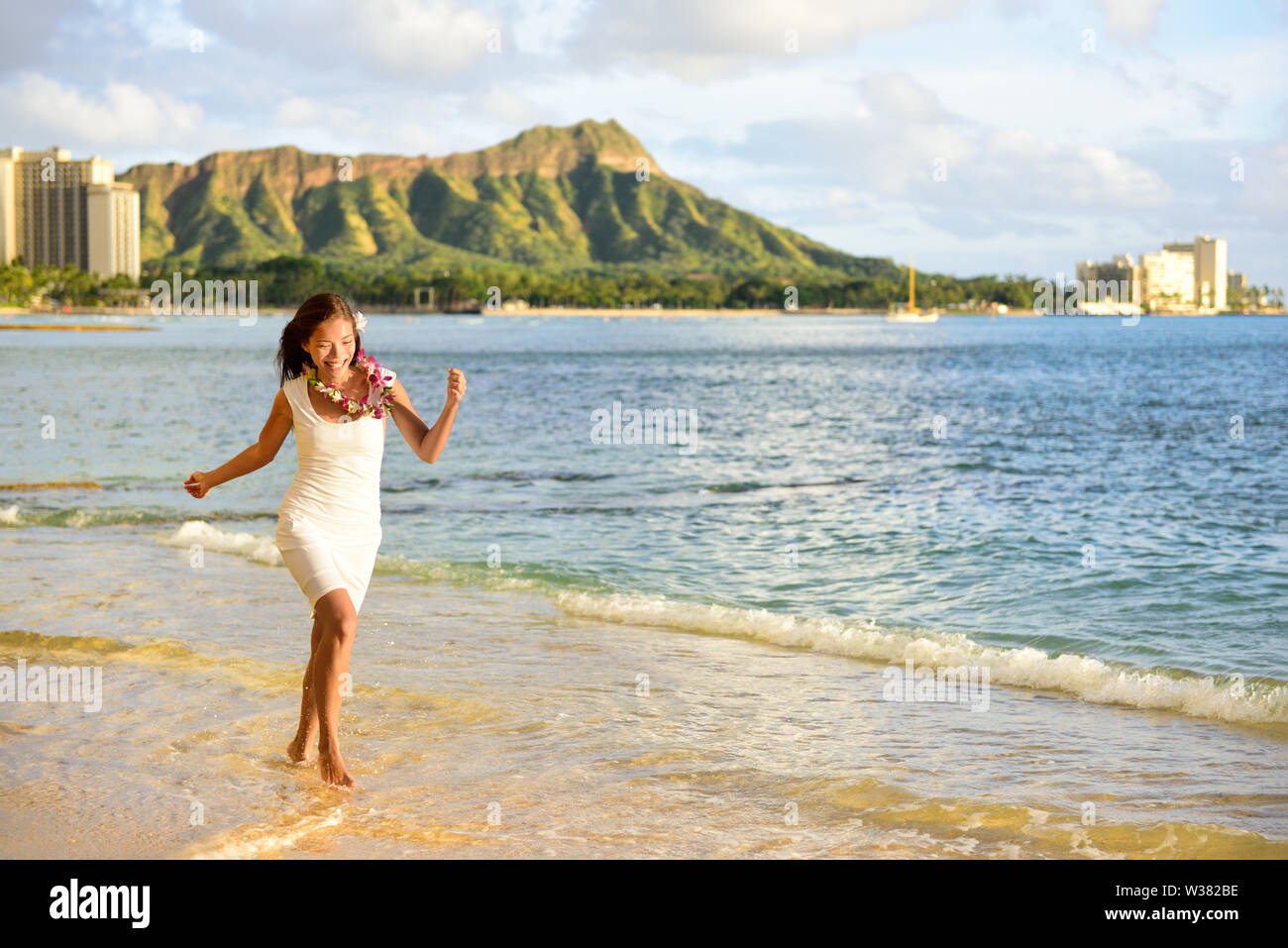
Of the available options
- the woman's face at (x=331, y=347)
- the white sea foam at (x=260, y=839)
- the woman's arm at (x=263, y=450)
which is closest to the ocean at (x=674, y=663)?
the white sea foam at (x=260, y=839)

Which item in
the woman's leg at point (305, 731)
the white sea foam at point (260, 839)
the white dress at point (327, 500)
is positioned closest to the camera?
the white sea foam at point (260, 839)

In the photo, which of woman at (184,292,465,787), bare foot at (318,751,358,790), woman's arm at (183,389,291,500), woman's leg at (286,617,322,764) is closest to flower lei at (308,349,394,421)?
woman at (184,292,465,787)

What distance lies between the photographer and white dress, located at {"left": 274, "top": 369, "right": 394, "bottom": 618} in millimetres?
5637

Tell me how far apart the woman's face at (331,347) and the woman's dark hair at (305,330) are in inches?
1.4

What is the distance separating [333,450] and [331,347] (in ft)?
1.57

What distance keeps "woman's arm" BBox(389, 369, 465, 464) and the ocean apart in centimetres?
176

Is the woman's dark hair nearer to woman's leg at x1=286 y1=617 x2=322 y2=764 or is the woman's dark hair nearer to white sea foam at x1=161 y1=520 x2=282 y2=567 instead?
woman's leg at x1=286 y1=617 x2=322 y2=764

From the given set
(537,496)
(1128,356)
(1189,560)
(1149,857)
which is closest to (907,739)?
(1149,857)

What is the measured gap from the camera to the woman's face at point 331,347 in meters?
5.66

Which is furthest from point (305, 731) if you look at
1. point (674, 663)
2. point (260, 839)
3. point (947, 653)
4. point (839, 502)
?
point (839, 502)

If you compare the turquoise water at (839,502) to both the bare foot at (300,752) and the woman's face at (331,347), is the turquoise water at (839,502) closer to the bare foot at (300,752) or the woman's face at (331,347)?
the bare foot at (300,752)

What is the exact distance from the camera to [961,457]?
27984 millimetres

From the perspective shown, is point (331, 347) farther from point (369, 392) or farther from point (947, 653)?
point (947, 653)
